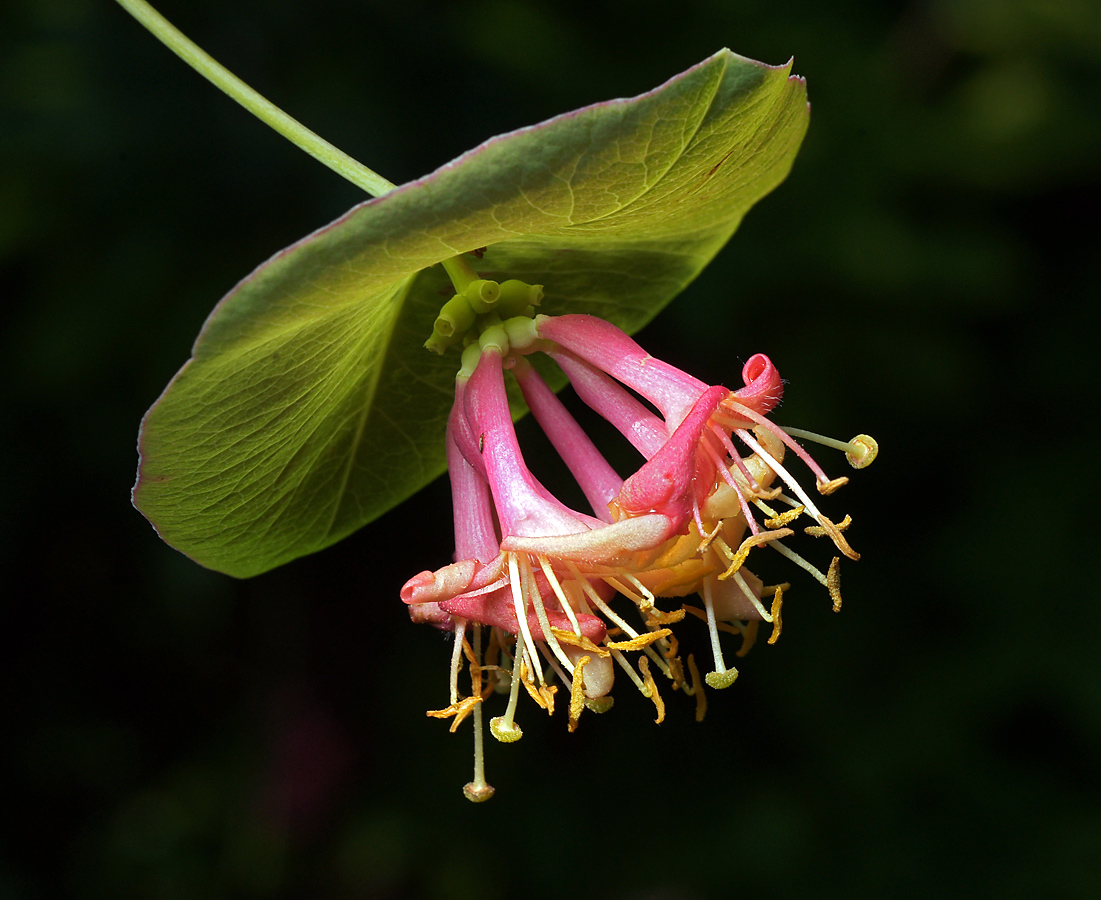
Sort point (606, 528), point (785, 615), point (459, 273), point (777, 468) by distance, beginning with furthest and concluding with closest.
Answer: point (785, 615), point (459, 273), point (777, 468), point (606, 528)

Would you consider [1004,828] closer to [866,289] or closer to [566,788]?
[566,788]

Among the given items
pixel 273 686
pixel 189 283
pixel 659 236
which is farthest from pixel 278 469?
pixel 273 686

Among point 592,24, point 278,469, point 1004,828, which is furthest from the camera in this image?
point 1004,828

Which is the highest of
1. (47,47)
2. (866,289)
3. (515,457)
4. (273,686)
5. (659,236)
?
(47,47)

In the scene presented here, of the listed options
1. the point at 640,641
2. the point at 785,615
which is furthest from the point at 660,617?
the point at 785,615

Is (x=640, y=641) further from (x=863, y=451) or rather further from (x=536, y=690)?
(x=863, y=451)

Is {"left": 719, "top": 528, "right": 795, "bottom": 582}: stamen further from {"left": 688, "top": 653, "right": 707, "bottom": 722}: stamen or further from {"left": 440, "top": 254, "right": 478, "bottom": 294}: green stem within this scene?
{"left": 440, "top": 254, "right": 478, "bottom": 294}: green stem
